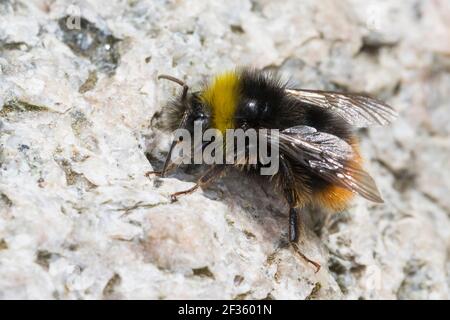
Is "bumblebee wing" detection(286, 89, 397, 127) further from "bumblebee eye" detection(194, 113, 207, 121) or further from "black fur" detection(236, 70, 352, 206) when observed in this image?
"bumblebee eye" detection(194, 113, 207, 121)

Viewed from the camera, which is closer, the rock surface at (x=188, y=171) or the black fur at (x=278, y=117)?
the rock surface at (x=188, y=171)

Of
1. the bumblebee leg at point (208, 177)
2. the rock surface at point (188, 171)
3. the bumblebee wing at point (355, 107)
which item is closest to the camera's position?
the rock surface at point (188, 171)

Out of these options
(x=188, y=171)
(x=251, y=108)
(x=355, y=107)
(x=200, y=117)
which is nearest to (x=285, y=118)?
(x=251, y=108)

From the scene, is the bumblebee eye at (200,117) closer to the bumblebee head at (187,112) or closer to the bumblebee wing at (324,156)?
the bumblebee head at (187,112)

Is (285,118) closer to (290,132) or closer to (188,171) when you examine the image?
(290,132)

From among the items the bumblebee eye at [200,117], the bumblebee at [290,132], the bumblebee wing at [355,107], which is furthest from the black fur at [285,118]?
the bumblebee wing at [355,107]

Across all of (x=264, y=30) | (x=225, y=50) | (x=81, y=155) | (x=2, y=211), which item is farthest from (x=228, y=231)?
Result: (x=264, y=30)
